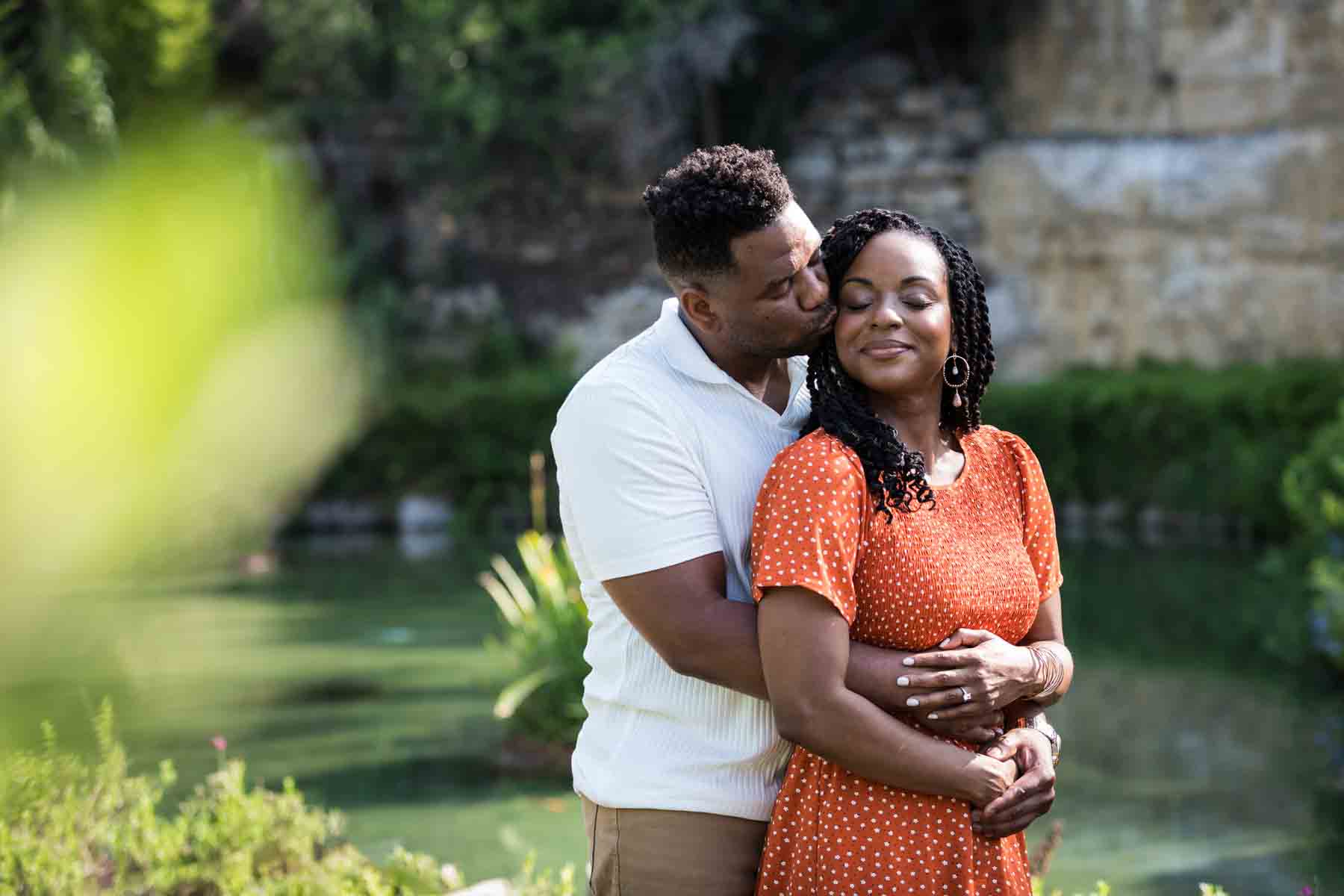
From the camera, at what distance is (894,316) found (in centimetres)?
239

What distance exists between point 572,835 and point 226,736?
225 centimetres

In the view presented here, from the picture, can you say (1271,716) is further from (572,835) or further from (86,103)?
(86,103)

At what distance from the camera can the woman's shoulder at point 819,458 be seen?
7.45 feet

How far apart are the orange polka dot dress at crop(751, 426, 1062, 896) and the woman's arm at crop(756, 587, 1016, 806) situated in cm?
4

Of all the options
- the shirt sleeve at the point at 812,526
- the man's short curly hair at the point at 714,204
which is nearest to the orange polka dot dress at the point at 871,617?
the shirt sleeve at the point at 812,526

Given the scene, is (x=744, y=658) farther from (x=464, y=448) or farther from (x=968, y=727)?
(x=464, y=448)

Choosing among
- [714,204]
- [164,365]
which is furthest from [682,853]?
[164,365]

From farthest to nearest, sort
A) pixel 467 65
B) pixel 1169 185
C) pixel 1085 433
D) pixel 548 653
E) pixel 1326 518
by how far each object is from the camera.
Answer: pixel 467 65 → pixel 1169 185 → pixel 1085 433 → pixel 1326 518 → pixel 548 653

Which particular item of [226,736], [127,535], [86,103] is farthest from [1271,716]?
[86,103]

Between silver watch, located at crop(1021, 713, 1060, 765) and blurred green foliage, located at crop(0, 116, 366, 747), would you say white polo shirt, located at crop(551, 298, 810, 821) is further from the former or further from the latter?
blurred green foliage, located at crop(0, 116, 366, 747)

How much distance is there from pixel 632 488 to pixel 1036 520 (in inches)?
26.9

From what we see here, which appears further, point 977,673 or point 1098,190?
point 1098,190

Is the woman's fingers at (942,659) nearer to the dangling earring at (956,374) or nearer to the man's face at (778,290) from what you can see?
the dangling earring at (956,374)

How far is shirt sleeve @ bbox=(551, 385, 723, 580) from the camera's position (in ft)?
7.61
